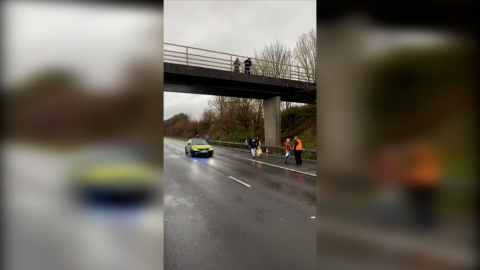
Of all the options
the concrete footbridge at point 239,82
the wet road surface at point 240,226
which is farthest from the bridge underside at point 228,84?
the wet road surface at point 240,226

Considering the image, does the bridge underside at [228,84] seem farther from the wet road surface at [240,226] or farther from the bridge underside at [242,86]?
the wet road surface at [240,226]

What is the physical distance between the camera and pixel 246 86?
17328 millimetres

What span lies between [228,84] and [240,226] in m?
13.6

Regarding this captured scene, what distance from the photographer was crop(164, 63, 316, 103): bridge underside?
571 inches

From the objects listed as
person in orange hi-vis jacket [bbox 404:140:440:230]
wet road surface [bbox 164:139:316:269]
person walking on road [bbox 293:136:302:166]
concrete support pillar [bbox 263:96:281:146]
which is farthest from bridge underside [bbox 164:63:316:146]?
person in orange hi-vis jacket [bbox 404:140:440:230]

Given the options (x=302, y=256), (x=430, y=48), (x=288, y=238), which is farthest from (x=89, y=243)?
(x=288, y=238)

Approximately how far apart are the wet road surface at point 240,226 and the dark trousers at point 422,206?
2.51 meters

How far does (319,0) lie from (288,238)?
356cm

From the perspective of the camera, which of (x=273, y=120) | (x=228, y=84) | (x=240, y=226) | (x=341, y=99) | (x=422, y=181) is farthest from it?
(x=273, y=120)

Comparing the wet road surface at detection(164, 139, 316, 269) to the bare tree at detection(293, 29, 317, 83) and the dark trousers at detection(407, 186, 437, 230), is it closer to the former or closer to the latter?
the dark trousers at detection(407, 186, 437, 230)

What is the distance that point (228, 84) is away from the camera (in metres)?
17.0

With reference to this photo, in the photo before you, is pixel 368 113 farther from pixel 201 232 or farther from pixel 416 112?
pixel 201 232

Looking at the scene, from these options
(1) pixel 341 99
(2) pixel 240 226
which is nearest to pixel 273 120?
(2) pixel 240 226

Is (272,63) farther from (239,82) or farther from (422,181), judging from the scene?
(422,181)
